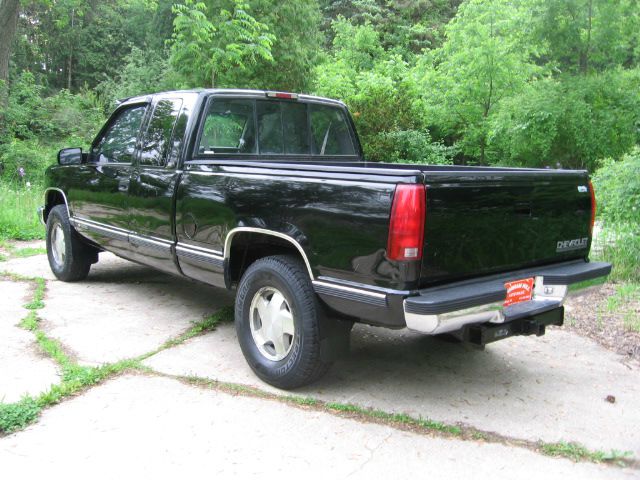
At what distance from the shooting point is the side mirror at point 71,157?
6.32 meters

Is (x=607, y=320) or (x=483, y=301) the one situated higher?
(x=483, y=301)

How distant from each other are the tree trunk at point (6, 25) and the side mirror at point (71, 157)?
1074 cm

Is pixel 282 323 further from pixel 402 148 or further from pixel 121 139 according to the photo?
pixel 402 148

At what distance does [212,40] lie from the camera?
12.1 meters

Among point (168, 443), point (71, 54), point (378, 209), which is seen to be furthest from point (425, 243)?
point (71, 54)

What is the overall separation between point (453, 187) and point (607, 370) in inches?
84.0

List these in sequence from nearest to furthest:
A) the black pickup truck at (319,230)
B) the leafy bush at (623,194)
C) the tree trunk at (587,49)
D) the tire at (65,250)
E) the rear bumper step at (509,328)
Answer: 1. the black pickup truck at (319,230)
2. the rear bumper step at (509,328)
3. the tire at (65,250)
4. the leafy bush at (623,194)
5. the tree trunk at (587,49)

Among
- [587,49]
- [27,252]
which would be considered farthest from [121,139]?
[587,49]

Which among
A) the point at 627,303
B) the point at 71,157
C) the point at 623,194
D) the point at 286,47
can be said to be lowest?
the point at 627,303

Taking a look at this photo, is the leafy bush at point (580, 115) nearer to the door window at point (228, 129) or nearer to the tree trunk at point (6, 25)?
the door window at point (228, 129)

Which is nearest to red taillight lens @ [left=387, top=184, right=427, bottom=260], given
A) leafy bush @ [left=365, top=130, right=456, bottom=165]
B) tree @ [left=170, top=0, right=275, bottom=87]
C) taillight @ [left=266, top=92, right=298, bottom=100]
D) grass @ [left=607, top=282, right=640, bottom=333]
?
taillight @ [left=266, top=92, right=298, bottom=100]

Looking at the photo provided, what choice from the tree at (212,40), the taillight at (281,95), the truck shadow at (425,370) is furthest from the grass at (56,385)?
the tree at (212,40)

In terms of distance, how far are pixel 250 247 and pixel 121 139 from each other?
236cm

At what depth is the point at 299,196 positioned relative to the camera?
363 cm
